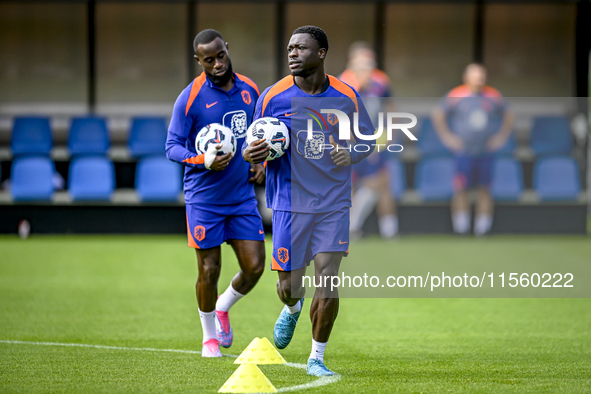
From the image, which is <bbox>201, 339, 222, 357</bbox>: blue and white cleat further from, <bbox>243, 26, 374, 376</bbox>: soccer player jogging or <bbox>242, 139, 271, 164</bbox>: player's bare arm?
<bbox>242, 139, 271, 164</bbox>: player's bare arm

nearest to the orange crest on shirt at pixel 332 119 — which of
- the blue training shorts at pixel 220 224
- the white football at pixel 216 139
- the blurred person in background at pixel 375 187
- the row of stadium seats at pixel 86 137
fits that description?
the white football at pixel 216 139

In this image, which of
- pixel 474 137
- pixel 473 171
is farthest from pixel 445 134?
pixel 473 171

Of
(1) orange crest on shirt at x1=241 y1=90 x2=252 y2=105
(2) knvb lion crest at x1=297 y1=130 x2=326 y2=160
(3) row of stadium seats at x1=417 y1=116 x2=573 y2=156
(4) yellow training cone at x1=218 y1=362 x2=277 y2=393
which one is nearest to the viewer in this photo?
(4) yellow training cone at x1=218 y1=362 x2=277 y2=393

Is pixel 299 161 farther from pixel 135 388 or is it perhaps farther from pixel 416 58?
pixel 416 58

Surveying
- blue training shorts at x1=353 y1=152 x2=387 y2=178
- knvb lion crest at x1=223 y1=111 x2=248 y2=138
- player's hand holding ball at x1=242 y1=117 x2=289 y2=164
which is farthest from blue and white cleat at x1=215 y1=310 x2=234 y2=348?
blue training shorts at x1=353 y1=152 x2=387 y2=178

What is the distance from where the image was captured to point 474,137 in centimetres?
1274

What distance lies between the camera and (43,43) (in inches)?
588

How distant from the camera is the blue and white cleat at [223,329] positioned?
595 cm

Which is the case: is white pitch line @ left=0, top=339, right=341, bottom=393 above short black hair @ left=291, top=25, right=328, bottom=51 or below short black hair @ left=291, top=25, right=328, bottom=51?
below

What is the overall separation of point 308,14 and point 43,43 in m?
4.74

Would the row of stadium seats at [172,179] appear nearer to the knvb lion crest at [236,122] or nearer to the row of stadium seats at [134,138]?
the row of stadium seats at [134,138]

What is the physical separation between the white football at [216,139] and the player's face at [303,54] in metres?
0.75

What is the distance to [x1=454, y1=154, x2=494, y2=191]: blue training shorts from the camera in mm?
12891

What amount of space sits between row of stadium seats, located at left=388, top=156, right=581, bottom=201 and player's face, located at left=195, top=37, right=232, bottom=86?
7586mm
